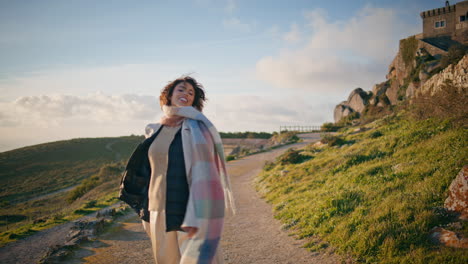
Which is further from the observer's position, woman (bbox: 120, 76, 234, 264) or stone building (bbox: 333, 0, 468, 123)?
stone building (bbox: 333, 0, 468, 123)

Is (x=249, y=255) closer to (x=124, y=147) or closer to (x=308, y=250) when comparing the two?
(x=308, y=250)

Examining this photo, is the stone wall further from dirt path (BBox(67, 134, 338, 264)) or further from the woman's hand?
the woman's hand

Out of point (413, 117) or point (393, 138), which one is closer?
point (393, 138)

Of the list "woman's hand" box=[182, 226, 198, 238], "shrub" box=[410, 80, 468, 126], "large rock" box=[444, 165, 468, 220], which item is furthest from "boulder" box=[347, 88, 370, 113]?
"woman's hand" box=[182, 226, 198, 238]

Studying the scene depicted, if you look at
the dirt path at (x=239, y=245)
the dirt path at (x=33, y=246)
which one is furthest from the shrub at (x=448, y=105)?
the dirt path at (x=33, y=246)

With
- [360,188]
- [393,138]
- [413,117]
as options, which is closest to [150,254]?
[360,188]

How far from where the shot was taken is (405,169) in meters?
7.28

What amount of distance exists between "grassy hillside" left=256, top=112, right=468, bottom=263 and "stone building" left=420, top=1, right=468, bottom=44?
34.1 meters

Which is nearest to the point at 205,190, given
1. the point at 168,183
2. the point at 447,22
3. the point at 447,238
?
the point at 168,183

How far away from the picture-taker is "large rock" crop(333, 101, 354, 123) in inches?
1656

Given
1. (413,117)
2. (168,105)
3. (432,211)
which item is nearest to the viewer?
(168,105)

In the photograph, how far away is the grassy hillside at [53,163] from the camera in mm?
30783

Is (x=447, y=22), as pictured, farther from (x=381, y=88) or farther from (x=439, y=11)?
(x=381, y=88)

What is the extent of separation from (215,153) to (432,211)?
4426 millimetres
